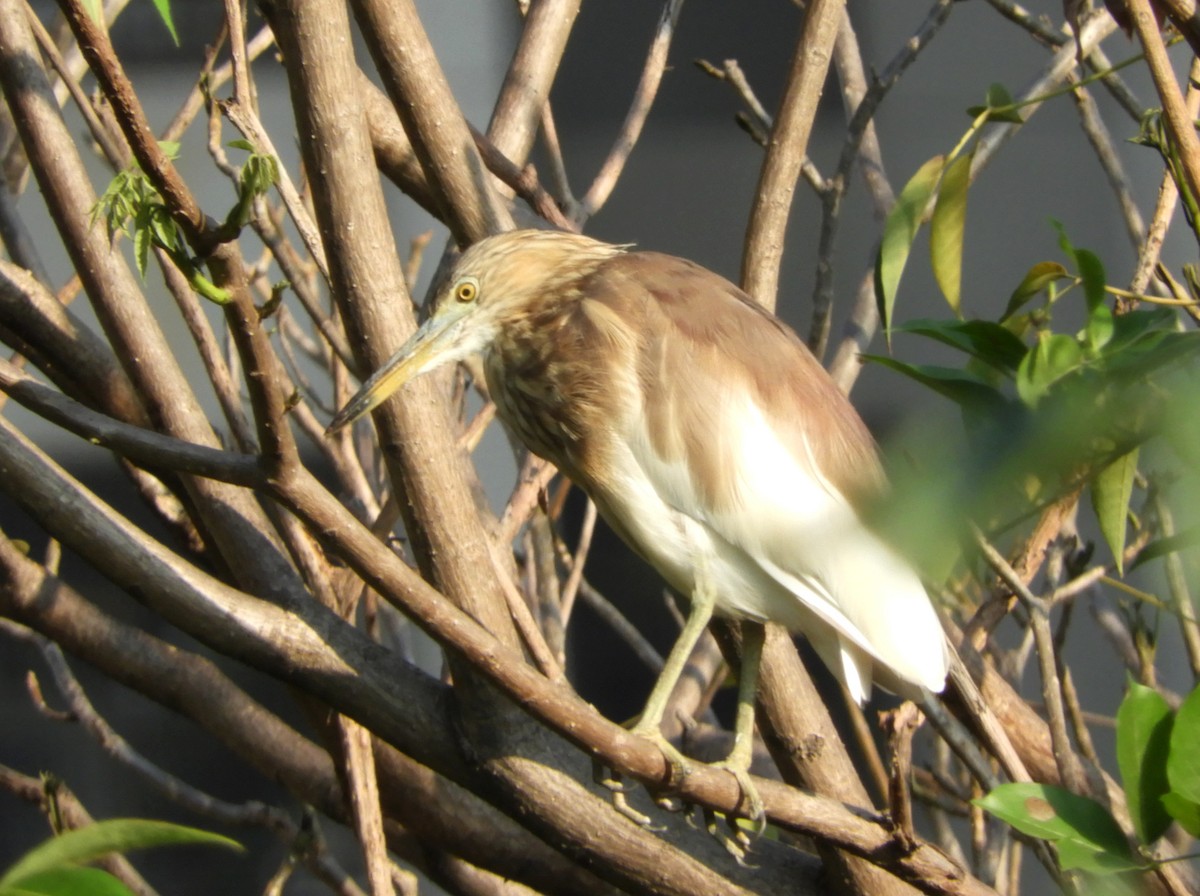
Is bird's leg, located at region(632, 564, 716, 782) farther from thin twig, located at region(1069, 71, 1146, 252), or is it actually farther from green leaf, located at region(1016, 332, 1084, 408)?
thin twig, located at region(1069, 71, 1146, 252)

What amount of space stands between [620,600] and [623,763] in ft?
7.13

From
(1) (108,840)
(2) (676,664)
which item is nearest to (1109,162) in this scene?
(2) (676,664)

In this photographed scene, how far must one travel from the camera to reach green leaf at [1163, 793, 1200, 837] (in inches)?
37.0

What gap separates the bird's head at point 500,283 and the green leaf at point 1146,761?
0.82 m

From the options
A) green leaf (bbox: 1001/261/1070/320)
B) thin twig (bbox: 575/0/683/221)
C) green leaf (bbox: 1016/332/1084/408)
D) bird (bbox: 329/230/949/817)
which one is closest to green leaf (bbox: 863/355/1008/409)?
green leaf (bbox: 1016/332/1084/408)

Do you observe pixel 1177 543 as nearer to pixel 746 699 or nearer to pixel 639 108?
pixel 746 699

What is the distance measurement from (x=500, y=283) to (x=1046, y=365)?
0.81 m

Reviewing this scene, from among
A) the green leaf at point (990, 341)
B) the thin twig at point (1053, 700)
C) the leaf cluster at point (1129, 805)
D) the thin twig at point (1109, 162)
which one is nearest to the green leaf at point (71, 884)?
the leaf cluster at point (1129, 805)

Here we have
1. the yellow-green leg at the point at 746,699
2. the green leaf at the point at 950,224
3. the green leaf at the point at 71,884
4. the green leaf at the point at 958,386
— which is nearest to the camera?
the green leaf at the point at 71,884

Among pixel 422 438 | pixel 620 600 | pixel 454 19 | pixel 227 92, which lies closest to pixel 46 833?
pixel 620 600

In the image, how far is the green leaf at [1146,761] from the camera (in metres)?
1.04

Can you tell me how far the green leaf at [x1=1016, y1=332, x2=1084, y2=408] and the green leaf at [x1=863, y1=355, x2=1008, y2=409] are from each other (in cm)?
2

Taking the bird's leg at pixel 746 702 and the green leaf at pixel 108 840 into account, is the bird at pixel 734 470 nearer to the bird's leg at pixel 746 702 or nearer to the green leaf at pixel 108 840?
the bird's leg at pixel 746 702

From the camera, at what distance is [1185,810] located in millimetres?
941
